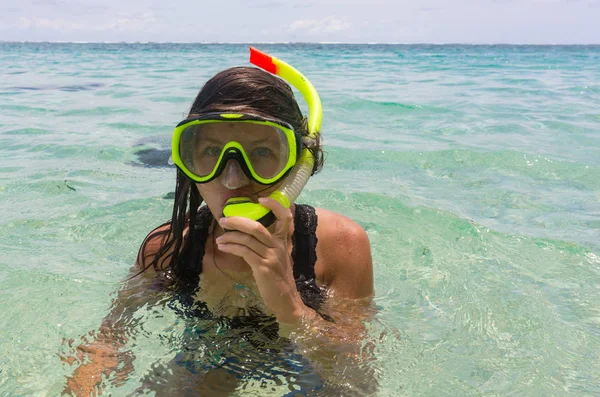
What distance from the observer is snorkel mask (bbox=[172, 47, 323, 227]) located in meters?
1.79

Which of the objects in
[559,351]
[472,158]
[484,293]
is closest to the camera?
[559,351]

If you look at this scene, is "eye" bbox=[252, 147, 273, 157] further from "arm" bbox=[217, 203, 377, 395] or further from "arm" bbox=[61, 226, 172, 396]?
"arm" bbox=[61, 226, 172, 396]

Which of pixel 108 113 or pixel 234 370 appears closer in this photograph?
pixel 234 370

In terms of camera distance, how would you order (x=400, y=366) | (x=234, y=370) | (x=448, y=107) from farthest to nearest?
(x=448, y=107) < (x=400, y=366) < (x=234, y=370)

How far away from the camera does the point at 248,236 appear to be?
5.60 feet

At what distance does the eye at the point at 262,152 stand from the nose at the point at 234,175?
86 mm

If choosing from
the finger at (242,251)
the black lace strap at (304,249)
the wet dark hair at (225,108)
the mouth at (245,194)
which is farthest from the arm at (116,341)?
the finger at (242,251)

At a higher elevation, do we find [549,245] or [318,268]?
[318,268]

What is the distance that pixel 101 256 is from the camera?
3725 millimetres

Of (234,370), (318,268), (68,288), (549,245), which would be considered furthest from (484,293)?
(68,288)

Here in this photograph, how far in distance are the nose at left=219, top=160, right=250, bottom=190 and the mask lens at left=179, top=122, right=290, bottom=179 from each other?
3 centimetres

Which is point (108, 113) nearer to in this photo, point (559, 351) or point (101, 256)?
point (101, 256)

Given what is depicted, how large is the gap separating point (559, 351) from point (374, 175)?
3.28m

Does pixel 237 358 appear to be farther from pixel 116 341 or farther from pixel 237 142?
pixel 237 142
